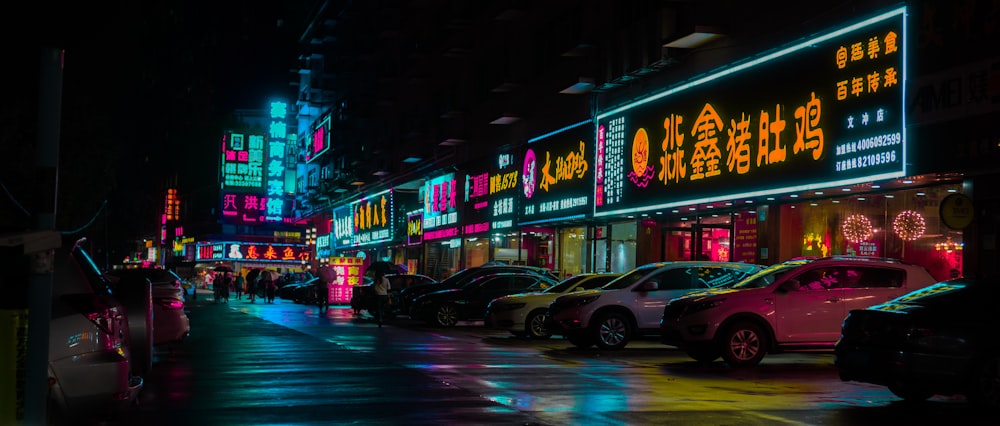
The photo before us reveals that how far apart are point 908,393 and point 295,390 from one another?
22.6 ft

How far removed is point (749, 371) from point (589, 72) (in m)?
20.5

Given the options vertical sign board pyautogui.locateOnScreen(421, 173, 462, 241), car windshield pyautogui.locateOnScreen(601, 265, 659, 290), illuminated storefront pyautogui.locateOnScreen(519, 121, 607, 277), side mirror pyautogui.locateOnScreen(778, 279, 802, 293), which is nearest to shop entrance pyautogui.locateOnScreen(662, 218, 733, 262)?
illuminated storefront pyautogui.locateOnScreen(519, 121, 607, 277)

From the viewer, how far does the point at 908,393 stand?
40.1 feet

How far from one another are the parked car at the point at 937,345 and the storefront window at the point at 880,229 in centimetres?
859

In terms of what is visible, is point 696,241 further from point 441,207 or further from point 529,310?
point 441,207

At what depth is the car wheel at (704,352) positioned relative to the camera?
17.0m

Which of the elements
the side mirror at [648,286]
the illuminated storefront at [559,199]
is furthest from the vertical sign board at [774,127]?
the side mirror at [648,286]

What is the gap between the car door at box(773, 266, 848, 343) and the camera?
16984 mm

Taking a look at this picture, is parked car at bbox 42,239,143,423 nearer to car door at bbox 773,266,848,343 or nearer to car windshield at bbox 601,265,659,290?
car door at bbox 773,266,848,343

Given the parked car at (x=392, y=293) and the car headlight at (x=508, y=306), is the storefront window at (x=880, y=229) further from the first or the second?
the parked car at (x=392, y=293)

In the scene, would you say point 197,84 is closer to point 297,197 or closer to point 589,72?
point 297,197

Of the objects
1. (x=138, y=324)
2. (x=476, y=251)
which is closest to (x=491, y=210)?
(x=476, y=251)

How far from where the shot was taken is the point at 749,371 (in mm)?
16203

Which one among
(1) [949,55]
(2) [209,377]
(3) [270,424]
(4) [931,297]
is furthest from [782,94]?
(3) [270,424]
